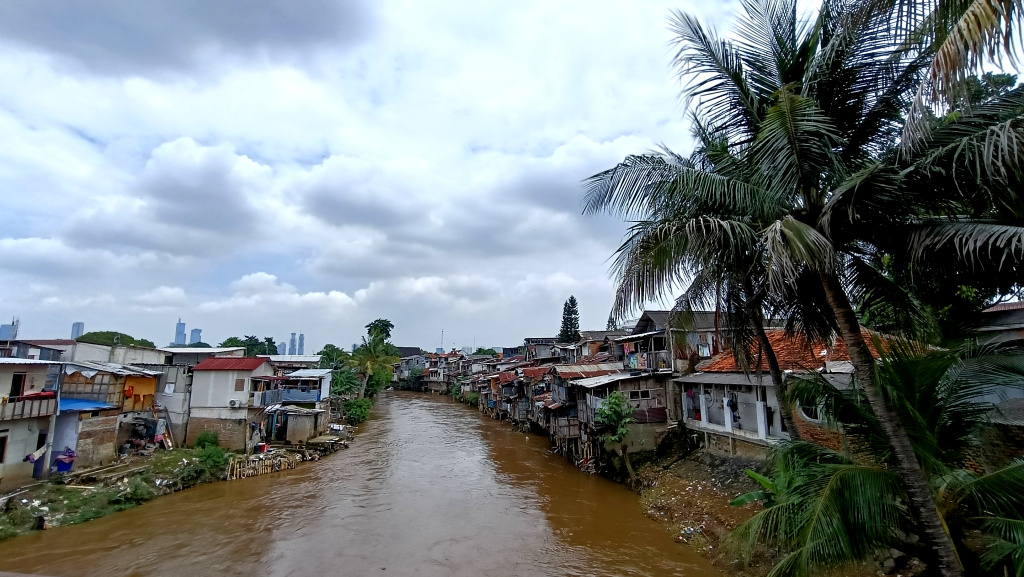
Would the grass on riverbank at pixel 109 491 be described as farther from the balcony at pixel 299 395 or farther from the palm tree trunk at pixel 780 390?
the palm tree trunk at pixel 780 390

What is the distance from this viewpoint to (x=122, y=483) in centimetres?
1778

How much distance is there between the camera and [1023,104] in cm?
434

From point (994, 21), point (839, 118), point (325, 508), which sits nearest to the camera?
point (994, 21)

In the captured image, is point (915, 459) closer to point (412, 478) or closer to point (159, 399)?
point (412, 478)

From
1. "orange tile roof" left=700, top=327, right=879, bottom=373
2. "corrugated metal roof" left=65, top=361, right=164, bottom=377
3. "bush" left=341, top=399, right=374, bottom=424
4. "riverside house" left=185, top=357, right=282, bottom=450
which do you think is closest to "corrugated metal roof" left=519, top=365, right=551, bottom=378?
"bush" left=341, top=399, right=374, bottom=424

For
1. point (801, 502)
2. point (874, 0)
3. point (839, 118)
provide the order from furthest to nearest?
point (839, 118) → point (801, 502) → point (874, 0)

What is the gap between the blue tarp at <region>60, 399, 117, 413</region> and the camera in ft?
60.8

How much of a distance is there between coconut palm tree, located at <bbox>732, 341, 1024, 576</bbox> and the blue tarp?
24042 millimetres

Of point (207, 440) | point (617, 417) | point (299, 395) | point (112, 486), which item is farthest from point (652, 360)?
point (207, 440)

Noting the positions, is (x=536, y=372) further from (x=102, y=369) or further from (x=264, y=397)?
(x=102, y=369)

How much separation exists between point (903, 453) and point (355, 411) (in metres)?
38.4

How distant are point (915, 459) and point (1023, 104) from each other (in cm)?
353

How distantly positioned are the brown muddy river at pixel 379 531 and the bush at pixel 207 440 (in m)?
4.36

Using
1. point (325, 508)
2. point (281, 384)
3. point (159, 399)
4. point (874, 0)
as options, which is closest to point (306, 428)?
point (281, 384)
